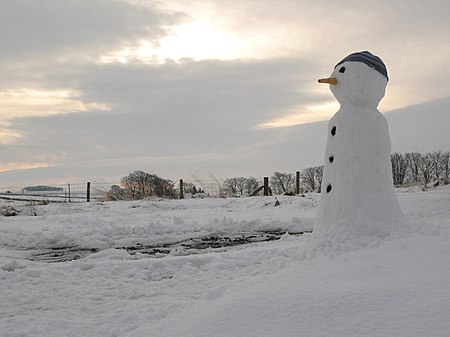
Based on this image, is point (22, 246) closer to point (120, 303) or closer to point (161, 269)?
point (161, 269)

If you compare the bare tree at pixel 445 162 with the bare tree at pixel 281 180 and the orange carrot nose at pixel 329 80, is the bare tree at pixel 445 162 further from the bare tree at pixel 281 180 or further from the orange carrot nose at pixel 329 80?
the orange carrot nose at pixel 329 80

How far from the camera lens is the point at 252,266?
5.81m

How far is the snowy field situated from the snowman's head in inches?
60.7

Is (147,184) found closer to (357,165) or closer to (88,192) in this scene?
Answer: (88,192)

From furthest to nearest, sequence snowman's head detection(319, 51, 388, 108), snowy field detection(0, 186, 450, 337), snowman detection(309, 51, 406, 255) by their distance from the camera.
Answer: snowman's head detection(319, 51, 388, 108) < snowman detection(309, 51, 406, 255) < snowy field detection(0, 186, 450, 337)

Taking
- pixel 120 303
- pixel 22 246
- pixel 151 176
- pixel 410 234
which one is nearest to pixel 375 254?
pixel 410 234

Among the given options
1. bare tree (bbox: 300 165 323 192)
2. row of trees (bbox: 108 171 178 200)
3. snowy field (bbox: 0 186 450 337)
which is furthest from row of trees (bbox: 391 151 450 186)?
snowy field (bbox: 0 186 450 337)

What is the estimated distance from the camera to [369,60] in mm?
5367

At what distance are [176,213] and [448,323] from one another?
10778mm

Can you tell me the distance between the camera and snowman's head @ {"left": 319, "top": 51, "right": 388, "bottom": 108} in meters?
5.29

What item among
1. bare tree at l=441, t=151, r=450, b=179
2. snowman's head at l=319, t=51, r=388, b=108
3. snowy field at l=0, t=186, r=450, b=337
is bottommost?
snowy field at l=0, t=186, r=450, b=337

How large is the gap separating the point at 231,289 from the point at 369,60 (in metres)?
2.99

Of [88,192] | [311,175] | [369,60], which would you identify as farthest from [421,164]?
[369,60]

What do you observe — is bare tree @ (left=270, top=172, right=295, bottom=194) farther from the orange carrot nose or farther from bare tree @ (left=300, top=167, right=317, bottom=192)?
the orange carrot nose
